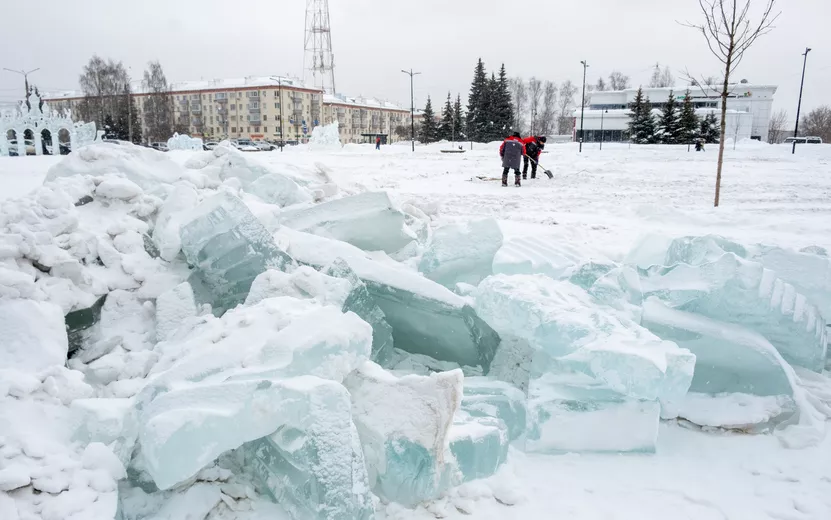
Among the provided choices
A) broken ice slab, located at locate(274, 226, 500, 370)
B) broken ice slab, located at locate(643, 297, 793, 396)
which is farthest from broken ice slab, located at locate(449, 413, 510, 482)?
broken ice slab, located at locate(643, 297, 793, 396)

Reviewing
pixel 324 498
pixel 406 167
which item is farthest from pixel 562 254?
pixel 406 167

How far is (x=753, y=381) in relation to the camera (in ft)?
9.27

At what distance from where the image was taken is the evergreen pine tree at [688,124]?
35281 mm

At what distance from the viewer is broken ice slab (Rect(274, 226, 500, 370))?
2.96 metres

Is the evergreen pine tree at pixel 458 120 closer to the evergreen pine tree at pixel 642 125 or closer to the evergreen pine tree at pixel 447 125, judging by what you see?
the evergreen pine tree at pixel 447 125

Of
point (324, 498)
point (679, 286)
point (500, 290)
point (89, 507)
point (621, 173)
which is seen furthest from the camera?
point (621, 173)

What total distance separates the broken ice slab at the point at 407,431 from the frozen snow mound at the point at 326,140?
31283 millimetres

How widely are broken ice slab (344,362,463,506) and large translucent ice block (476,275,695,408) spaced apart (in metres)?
0.80

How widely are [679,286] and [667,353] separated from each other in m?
1.02

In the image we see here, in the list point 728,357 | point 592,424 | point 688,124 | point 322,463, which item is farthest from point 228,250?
point 688,124

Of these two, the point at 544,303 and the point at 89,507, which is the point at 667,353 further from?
the point at 89,507

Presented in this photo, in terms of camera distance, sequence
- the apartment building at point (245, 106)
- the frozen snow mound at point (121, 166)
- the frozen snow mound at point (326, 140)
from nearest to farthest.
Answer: the frozen snow mound at point (121, 166) < the frozen snow mound at point (326, 140) < the apartment building at point (245, 106)

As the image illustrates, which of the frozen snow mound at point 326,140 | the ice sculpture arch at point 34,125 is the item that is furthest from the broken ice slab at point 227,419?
the frozen snow mound at point 326,140

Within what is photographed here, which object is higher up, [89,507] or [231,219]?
[231,219]
